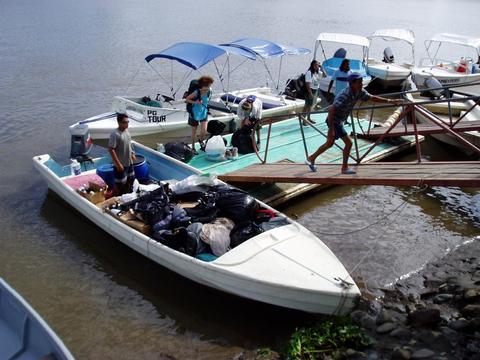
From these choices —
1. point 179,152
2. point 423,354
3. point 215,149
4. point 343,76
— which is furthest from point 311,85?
point 423,354

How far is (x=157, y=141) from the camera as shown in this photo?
12.9m

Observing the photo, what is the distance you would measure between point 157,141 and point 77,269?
564 centimetres

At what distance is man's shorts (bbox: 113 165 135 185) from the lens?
8.52 m

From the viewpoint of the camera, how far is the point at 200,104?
11039 mm

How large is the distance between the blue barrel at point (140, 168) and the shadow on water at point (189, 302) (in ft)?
4.55

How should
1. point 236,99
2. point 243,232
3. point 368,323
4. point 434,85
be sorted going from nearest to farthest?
point 368,323
point 243,232
point 236,99
point 434,85

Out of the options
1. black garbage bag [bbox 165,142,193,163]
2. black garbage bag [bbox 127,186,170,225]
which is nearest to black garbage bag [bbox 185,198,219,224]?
black garbage bag [bbox 127,186,170,225]

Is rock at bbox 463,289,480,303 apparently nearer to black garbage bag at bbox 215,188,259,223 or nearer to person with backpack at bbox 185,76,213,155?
black garbage bag at bbox 215,188,259,223

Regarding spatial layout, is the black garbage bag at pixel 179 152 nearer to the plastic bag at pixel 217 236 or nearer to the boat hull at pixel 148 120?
the boat hull at pixel 148 120

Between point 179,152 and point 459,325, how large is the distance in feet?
22.4

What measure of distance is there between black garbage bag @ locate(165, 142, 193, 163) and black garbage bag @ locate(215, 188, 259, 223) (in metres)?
3.29

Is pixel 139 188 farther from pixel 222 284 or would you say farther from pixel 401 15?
pixel 401 15

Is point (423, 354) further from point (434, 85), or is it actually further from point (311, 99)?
point (434, 85)

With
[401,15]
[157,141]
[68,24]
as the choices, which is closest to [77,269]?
[157,141]
